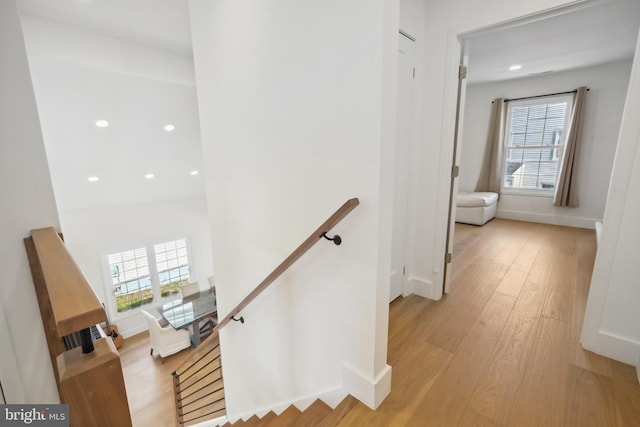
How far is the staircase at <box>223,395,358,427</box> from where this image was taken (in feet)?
4.58

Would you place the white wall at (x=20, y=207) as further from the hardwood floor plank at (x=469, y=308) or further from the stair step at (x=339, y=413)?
the hardwood floor plank at (x=469, y=308)

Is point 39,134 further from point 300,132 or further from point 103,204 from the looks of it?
point 103,204

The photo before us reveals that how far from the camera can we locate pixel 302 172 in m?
1.62

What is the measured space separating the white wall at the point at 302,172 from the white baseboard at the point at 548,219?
5.31m

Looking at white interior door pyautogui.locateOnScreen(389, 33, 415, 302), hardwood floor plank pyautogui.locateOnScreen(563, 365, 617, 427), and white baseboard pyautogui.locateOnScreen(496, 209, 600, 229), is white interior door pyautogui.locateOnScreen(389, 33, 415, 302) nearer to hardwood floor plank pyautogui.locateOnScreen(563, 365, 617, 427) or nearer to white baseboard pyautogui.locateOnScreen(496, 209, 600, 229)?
hardwood floor plank pyautogui.locateOnScreen(563, 365, 617, 427)

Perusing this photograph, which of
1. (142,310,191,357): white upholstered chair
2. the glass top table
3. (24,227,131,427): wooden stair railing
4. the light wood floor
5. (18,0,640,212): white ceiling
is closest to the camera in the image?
(24,227,131,427): wooden stair railing

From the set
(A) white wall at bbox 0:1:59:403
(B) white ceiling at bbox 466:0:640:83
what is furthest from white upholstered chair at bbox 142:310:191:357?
(B) white ceiling at bbox 466:0:640:83

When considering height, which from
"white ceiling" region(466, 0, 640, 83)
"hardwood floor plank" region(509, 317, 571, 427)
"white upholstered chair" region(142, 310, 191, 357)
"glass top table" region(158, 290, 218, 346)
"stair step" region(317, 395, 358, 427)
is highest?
"white ceiling" region(466, 0, 640, 83)

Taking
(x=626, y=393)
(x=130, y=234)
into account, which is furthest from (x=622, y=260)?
(x=130, y=234)

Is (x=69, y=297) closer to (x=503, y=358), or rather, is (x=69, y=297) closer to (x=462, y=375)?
(x=462, y=375)

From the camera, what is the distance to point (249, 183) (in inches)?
81.0

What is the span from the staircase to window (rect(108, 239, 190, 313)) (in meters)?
6.20

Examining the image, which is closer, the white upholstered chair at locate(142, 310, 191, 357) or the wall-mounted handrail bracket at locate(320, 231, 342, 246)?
the wall-mounted handrail bracket at locate(320, 231, 342, 246)

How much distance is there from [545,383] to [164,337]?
5.80 m
